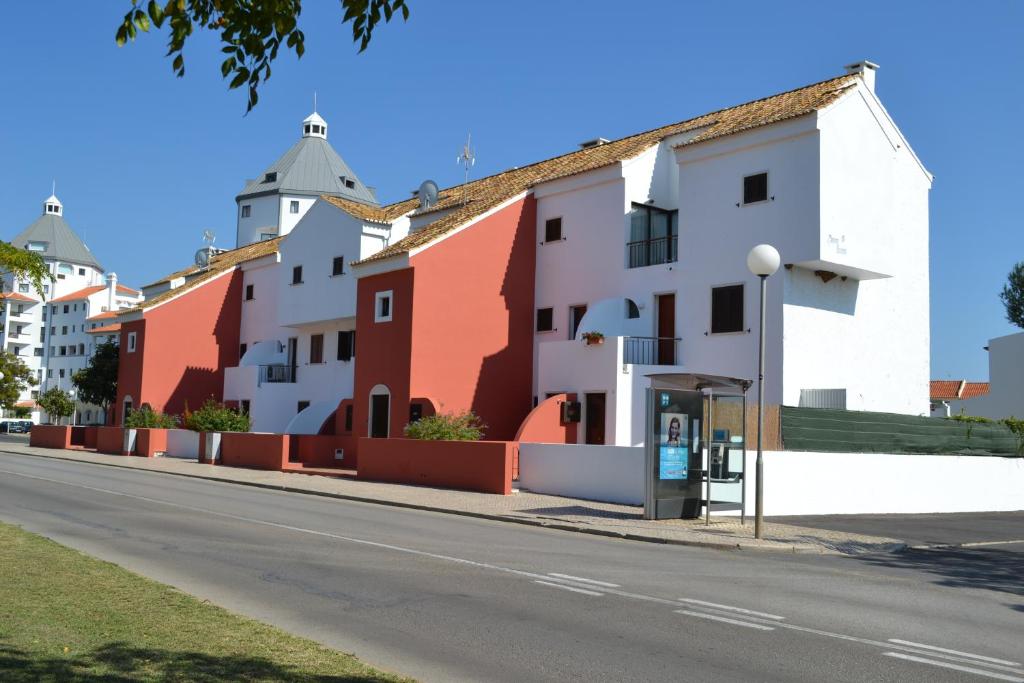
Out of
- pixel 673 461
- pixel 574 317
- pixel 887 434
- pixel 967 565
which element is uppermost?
pixel 574 317

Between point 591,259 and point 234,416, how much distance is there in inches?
650

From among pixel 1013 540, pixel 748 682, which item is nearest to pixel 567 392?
pixel 1013 540

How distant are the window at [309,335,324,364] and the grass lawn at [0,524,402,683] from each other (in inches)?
1249

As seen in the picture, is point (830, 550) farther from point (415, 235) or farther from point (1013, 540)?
point (415, 235)

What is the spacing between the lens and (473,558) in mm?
12836

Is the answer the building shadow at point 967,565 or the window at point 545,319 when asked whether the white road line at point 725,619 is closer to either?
the building shadow at point 967,565

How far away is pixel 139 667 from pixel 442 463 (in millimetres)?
20162

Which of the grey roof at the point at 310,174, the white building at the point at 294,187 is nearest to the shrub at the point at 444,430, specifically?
the white building at the point at 294,187

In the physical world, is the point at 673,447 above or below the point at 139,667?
above

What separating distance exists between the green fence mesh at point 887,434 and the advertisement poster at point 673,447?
3.58m

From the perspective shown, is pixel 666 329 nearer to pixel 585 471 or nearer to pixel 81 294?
pixel 585 471

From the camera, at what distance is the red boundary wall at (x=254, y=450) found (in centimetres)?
3306

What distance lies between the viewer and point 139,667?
601cm

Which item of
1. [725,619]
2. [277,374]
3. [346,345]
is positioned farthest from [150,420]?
[725,619]
